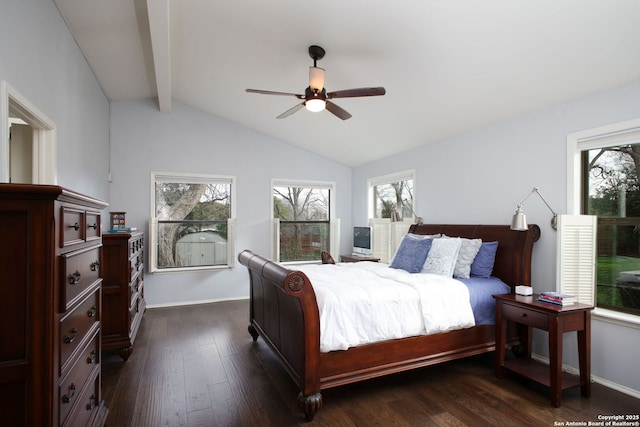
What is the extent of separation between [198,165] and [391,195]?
312cm

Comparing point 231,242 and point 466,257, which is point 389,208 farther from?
point 231,242

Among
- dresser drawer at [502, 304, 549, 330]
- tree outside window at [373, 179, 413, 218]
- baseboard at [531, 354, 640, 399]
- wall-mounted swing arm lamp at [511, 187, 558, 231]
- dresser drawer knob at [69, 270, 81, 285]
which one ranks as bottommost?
baseboard at [531, 354, 640, 399]

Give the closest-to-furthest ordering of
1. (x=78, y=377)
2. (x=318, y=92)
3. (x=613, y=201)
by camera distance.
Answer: (x=78, y=377) < (x=613, y=201) < (x=318, y=92)

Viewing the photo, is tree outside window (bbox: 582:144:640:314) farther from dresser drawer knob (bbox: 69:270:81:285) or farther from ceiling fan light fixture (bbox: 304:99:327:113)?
dresser drawer knob (bbox: 69:270:81:285)

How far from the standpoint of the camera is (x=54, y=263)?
3.88ft

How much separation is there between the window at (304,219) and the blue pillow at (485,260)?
298 cm

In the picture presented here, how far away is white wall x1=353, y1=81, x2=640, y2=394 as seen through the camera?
8.43ft

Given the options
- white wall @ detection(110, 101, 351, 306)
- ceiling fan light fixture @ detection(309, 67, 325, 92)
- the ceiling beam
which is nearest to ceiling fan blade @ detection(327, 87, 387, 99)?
ceiling fan light fixture @ detection(309, 67, 325, 92)

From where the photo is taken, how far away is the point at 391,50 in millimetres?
2803

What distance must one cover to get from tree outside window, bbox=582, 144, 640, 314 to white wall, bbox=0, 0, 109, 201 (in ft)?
13.9

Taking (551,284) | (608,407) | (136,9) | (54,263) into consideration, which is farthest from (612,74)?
(136,9)

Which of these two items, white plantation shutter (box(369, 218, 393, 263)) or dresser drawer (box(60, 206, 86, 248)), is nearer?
dresser drawer (box(60, 206, 86, 248))

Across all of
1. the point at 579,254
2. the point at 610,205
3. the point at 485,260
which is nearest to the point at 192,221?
the point at 485,260

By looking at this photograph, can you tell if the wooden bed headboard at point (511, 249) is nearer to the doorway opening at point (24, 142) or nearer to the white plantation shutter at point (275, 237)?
the white plantation shutter at point (275, 237)
